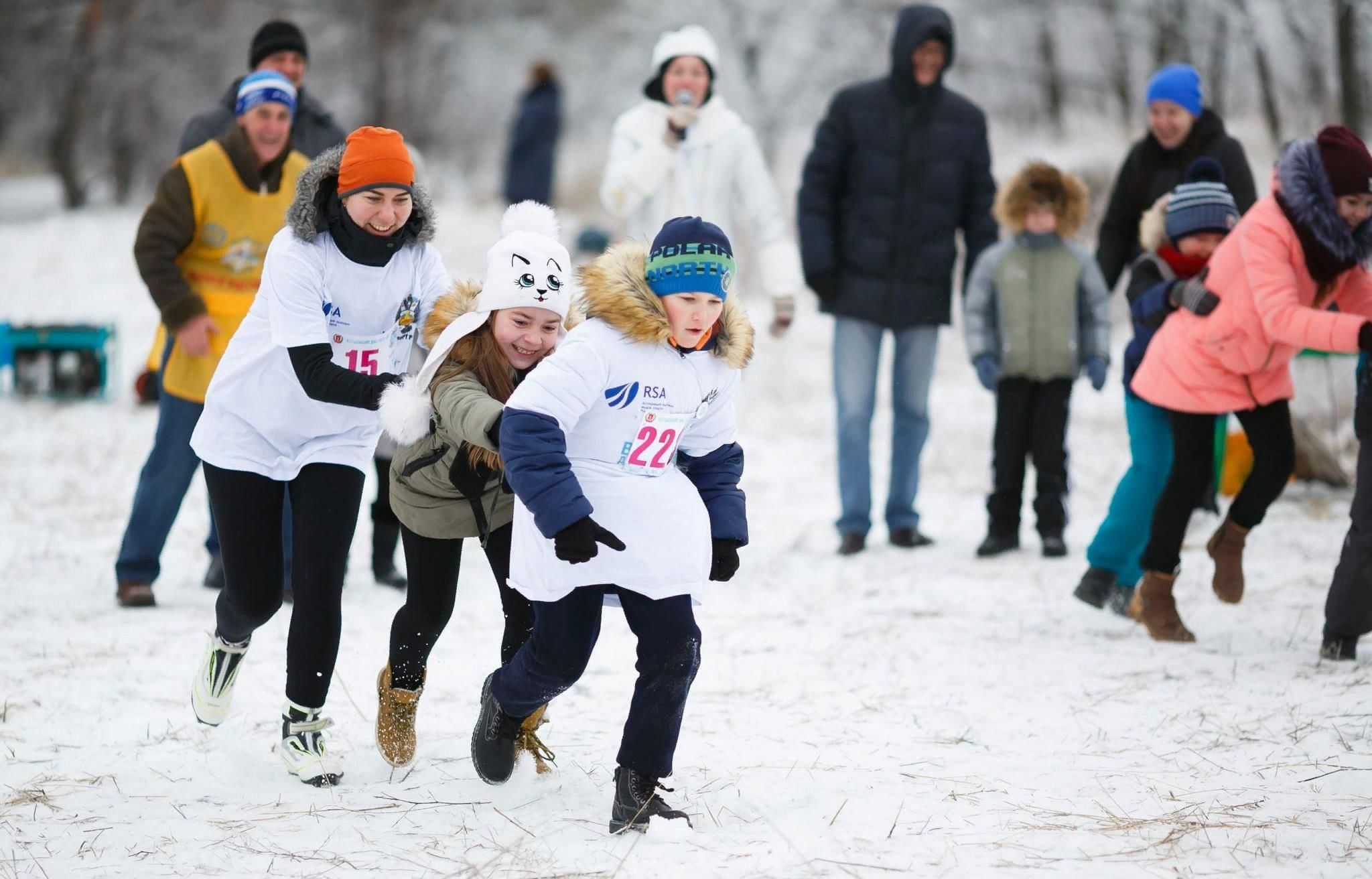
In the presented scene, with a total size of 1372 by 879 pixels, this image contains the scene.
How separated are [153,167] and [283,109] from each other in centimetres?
1968

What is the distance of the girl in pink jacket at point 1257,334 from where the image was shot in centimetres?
480

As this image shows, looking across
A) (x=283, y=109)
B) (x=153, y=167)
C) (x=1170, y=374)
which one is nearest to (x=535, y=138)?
(x=153, y=167)

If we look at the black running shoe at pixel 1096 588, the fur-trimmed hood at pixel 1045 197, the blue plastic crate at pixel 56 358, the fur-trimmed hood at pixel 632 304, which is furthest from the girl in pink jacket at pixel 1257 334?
the blue plastic crate at pixel 56 358

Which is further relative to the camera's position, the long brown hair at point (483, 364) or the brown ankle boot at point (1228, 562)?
the brown ankle boot at point (1228, 562)

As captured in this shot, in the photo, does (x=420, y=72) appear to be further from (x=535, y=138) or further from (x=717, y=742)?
(x=717, y=742)

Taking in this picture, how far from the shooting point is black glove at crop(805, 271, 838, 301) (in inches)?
280

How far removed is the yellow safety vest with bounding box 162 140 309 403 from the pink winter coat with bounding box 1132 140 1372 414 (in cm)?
354

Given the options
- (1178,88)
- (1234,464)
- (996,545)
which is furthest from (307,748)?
(1234,464)

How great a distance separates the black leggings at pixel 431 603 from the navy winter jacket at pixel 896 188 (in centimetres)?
356

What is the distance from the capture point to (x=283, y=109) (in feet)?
18.9

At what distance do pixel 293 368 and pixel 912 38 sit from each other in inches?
171

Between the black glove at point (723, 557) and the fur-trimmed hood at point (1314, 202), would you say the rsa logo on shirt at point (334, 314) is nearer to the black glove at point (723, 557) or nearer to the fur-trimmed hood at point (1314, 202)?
the black glove at point (723, 557)

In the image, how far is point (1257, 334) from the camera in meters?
5.06

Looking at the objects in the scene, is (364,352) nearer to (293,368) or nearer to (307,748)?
(293,368)
